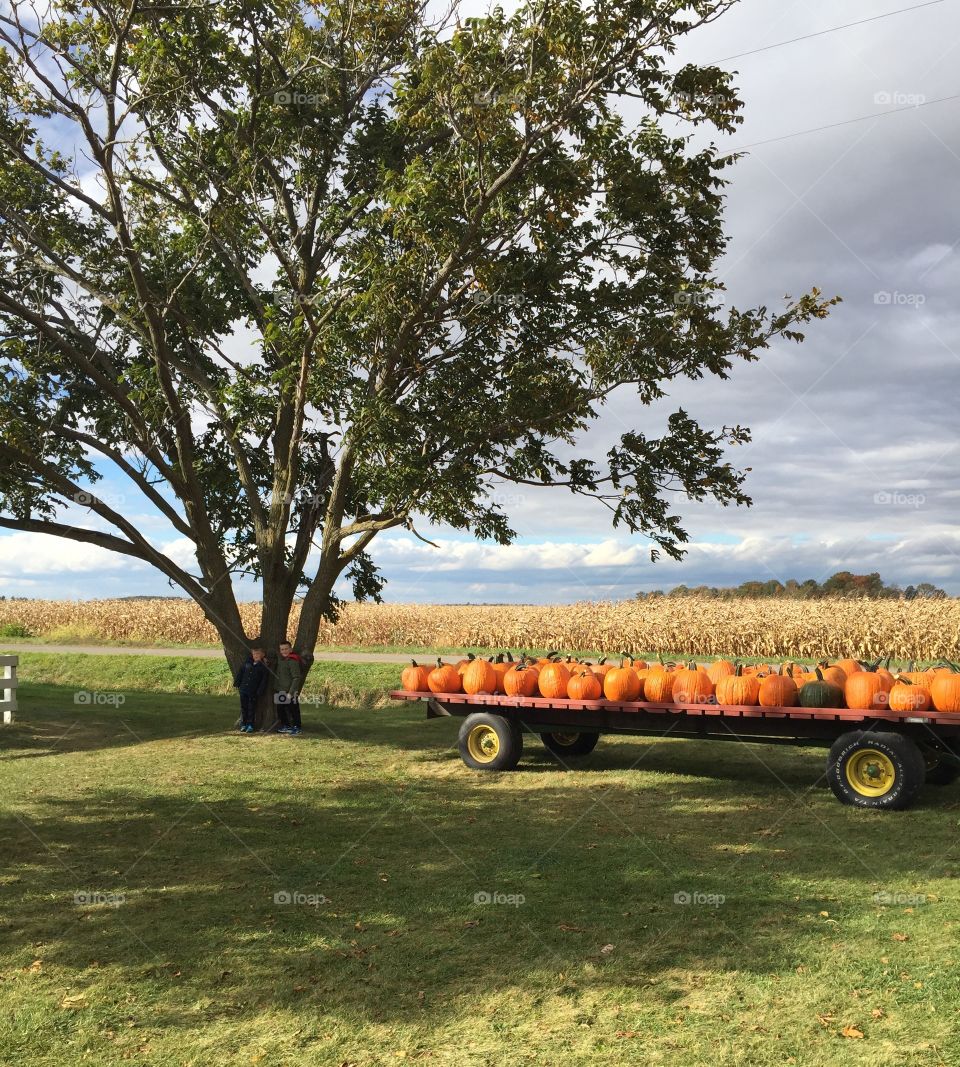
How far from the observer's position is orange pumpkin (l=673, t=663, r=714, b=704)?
12.8 metres

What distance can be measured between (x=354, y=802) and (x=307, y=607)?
7.74 metres

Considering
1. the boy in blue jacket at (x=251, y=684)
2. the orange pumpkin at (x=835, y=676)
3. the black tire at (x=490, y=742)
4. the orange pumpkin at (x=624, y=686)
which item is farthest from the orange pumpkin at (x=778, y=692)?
the boy in blue jacket at (x=251, y=684)

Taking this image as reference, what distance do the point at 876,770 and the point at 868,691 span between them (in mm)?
959

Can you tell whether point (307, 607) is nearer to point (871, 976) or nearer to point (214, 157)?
point (214, 157)

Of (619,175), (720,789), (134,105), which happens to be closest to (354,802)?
(720,789)

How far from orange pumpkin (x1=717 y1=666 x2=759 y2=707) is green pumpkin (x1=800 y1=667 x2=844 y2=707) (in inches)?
23.2

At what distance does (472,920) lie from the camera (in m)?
7.99

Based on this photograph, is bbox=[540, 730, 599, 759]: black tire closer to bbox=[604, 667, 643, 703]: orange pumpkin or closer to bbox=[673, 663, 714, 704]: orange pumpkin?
bbox=[604, 667, 643, 703]: orange pumpkin

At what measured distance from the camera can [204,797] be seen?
42.3 feet

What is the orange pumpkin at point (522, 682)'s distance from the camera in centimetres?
1427

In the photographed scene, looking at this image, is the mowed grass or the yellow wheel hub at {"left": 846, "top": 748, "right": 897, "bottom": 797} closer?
the mowed grass

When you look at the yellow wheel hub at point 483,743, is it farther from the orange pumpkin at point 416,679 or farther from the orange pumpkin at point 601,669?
the orange pumpkin at point 601,669

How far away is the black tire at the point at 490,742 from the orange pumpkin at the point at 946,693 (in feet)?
18.7

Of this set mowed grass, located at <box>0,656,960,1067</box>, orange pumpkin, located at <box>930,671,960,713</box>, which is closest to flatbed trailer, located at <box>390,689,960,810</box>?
orange pumpkin, located at <box>930,671,960,713</box>
